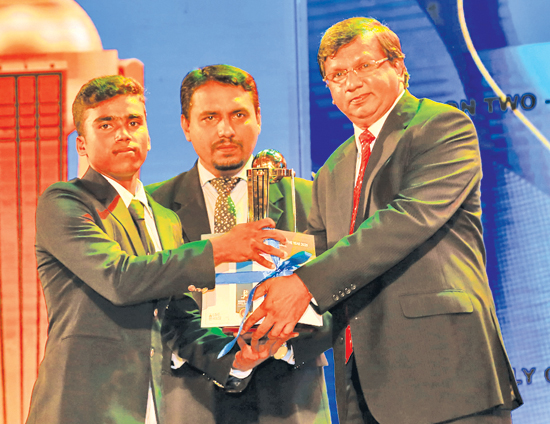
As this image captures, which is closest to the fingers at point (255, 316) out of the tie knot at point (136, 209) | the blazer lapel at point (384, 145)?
the blazer lapel at point (384, 145)

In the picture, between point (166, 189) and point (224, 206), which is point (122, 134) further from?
point (224, 206)

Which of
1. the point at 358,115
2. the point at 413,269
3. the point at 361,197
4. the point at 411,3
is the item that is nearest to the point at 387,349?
the point at 413,269

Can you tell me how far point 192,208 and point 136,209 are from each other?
1.09 feet

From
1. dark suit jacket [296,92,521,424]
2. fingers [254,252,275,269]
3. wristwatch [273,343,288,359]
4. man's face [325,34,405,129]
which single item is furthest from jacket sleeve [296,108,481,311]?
wristwatch [273,343,288,359]

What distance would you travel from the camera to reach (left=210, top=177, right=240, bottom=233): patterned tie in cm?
275

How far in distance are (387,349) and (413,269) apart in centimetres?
28

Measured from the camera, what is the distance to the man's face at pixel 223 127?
2.77 metres

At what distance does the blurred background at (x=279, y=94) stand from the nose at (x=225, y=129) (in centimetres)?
32

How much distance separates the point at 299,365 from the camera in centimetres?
260

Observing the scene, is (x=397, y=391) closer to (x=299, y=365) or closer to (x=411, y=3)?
(x=299, y=365)

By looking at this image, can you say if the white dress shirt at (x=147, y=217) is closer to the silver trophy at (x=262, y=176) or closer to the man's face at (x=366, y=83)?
the silver trophy at (x=262, y=176)

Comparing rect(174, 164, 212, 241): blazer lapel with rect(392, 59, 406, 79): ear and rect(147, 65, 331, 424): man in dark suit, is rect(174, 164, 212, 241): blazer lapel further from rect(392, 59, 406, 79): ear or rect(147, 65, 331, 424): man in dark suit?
rect(392, 59, 406, 79): ear

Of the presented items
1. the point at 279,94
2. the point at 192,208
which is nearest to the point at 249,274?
the point at 192,208

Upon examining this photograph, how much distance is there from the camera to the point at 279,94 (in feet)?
10.2
